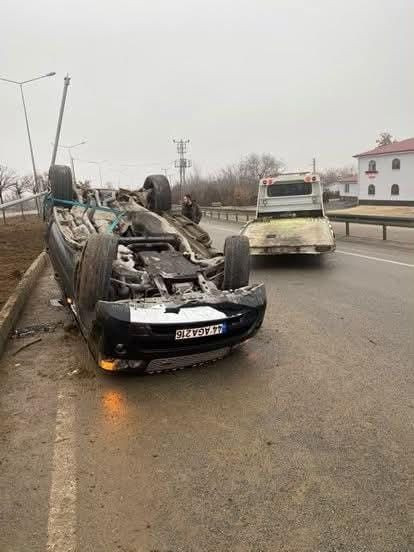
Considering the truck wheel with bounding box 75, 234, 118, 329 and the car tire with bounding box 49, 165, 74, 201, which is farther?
the car tire with bounding box 49, 165, 74, 201

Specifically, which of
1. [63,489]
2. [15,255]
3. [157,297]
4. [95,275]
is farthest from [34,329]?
[15,255]

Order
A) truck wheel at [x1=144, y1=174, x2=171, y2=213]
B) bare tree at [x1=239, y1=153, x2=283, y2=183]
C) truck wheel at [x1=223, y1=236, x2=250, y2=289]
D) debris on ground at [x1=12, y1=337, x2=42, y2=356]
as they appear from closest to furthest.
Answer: truck wheel at [x1=223, y1=236, x2=250, y2=289] < debris on ground at [x1=12, y1=337, x2=42, y2=356] < truck wheel at [x1=144, y1=174, x2=171, y2=213] < bare tree at [x1=239, y1=153, x2=283, y2=183]

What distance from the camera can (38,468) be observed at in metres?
2.75

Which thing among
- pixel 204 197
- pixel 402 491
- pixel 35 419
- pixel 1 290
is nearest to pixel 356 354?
pixel 402 491

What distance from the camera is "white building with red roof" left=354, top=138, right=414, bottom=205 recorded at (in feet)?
161

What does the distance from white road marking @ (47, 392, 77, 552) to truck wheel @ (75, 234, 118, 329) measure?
0.87m

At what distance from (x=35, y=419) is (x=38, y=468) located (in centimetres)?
65

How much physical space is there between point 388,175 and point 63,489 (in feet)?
176

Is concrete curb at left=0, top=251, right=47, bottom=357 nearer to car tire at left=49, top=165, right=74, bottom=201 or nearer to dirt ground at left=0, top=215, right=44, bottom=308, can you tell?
dirt ground at left=0, top=215, right=44, bottom=308

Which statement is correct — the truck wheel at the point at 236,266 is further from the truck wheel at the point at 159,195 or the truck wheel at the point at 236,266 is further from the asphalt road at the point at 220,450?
the truck wheel at the point at 159,195

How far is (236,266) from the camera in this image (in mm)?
4645

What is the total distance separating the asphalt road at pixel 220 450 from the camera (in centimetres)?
223

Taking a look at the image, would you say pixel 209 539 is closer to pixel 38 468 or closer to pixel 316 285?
pixel 38 468

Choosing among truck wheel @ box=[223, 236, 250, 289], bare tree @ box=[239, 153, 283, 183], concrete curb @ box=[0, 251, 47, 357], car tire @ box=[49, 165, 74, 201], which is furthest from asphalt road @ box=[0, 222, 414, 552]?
bare tree @ box=[239, 153, 283, 183]
